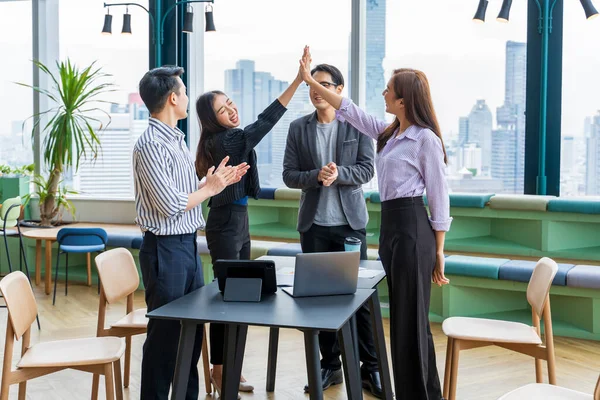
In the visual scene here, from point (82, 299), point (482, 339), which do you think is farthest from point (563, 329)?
point (82, 299)

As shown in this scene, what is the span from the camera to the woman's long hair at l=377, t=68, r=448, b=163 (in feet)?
9.82

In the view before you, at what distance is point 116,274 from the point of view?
3.37 meters

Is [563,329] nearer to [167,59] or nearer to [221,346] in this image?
[221,346]

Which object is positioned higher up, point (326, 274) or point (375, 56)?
point (375, 56)

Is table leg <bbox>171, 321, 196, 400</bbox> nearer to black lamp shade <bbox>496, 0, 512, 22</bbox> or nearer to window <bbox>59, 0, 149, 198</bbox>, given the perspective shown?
black lamp shade <bbox>496, 0, 512, 22</bbox>

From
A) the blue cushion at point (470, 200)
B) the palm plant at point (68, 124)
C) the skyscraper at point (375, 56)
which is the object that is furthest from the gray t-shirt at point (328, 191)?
the palm plant at point (68, 124)

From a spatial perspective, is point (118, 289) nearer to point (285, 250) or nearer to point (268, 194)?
point (285, 250)

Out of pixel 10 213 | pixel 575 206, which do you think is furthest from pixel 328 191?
pixel 10 213

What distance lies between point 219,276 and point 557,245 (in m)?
3.35

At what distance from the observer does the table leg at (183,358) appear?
244 cm

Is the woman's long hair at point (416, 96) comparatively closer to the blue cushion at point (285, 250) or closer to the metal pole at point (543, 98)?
the blue cushion at point (285, 250)

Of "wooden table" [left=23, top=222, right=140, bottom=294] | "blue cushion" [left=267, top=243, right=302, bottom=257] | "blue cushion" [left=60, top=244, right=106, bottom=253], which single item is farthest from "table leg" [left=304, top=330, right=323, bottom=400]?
"wooden table" [left=23, top=222, right=140, bottom=294]

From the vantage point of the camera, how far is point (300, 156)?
3.74 m

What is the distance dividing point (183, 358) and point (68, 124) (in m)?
4.70
